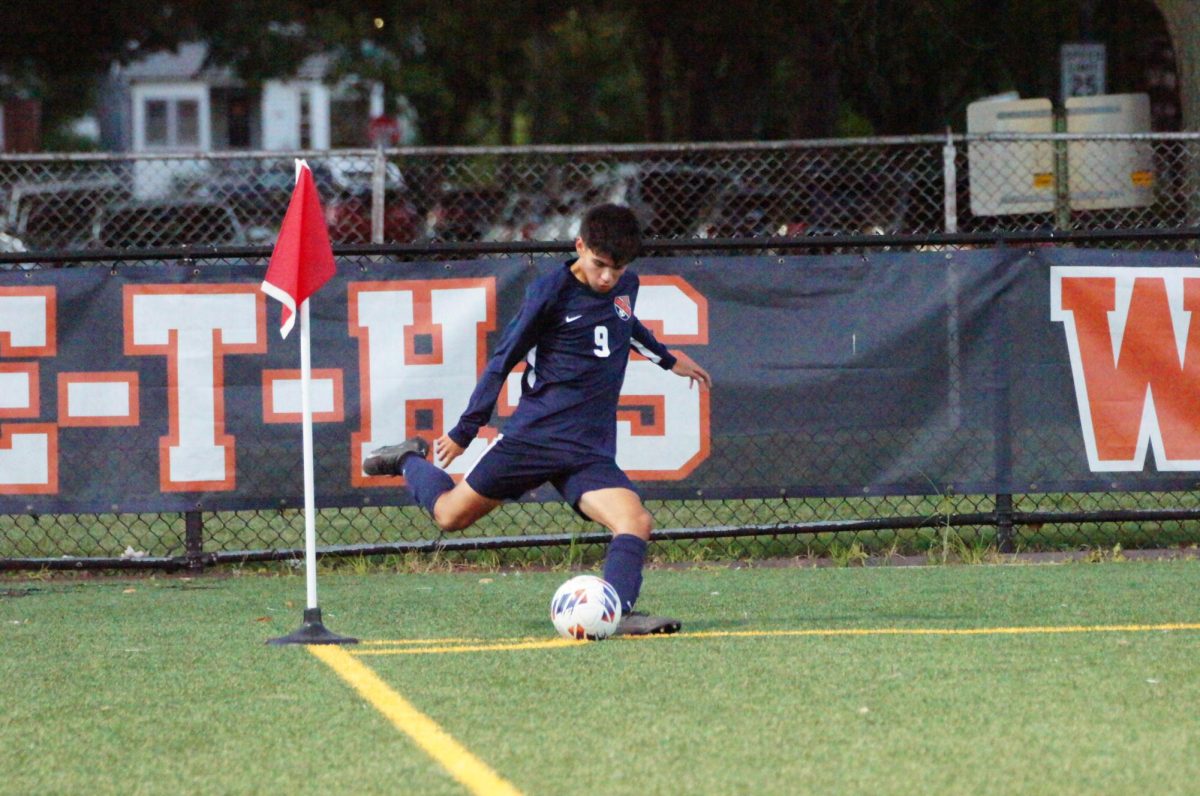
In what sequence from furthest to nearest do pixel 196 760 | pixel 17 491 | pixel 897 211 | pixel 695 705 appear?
pixel 897 211, pixel 17 491, pixel 695 705, pixel 196 760

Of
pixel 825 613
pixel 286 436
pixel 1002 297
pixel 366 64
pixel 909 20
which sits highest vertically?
pixel 366 64

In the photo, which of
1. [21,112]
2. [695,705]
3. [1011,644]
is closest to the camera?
[695,705]

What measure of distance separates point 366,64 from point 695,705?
3750 cm

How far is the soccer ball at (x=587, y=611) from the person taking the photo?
259 inches

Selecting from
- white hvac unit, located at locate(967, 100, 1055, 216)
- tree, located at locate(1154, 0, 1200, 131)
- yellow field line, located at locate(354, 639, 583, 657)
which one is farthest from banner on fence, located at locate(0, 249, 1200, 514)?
tree, located at locate(1154, 0, 1200, 131)

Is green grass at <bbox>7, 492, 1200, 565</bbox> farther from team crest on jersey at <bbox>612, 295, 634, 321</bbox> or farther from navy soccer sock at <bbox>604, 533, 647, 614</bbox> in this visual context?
team crest on jersey at <bbox>612, 295, 634, 321</bbox>

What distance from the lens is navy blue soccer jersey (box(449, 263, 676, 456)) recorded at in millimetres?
6793

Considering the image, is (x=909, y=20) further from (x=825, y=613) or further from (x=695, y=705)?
(x=695, y=705)

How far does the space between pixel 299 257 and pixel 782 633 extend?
2289 millimetres

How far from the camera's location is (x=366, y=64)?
41.4 m

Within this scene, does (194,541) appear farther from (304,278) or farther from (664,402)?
(304,278)

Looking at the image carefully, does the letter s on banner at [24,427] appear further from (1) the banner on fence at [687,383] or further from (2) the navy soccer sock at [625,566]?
(2) the navy soccer sock at [625,566]

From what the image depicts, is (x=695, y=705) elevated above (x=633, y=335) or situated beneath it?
situated beneath

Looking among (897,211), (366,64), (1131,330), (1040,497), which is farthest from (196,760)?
(366,64)
